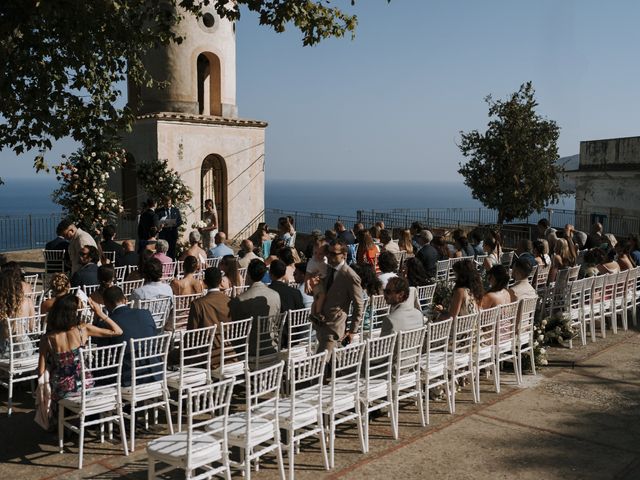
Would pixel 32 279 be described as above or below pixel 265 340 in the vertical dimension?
above

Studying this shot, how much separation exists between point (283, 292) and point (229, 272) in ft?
3.96

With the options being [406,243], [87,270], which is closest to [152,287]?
[87,270]

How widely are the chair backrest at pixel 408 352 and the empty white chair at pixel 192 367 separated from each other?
1.90 m

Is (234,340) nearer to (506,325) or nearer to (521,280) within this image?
(506,325)

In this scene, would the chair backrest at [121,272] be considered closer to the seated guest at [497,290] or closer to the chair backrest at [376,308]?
the chair backrest at [376,308]

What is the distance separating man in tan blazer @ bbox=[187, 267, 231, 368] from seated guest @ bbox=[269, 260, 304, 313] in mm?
953

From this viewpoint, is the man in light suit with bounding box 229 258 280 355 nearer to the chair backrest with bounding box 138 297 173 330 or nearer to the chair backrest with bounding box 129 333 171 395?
the chair backrest with bounding box 138 297 173 330

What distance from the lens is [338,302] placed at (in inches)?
298

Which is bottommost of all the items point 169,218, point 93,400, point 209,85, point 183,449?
point 183,449

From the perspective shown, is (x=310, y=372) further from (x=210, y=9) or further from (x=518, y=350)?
(x=210, y=9)

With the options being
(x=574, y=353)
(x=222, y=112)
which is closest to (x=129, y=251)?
(x=574, y=353)

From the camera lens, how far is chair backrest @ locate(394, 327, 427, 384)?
22.2 ft

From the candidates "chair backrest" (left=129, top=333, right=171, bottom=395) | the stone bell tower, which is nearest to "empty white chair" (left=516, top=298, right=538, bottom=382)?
"chair backrest" (left=129, top=333, right=171, bottom=395)

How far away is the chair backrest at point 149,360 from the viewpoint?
6363 mm
